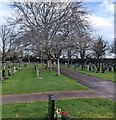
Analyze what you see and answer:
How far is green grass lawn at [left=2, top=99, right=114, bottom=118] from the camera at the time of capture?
27.5ft

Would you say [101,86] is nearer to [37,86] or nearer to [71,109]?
[37,86]

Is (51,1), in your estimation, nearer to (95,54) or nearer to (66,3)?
(66,3)

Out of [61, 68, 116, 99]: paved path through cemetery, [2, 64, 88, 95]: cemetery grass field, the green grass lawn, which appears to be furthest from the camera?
[2, 64, 88, 95]: cemetery grass field

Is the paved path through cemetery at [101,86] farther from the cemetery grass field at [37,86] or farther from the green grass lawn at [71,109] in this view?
the green grass lawn at [71,109]

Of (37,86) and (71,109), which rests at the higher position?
(37,86)

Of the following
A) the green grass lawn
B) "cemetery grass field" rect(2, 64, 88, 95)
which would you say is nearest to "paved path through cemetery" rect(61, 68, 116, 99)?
"cemetery grass field" rect(2, 64, 88, 95)

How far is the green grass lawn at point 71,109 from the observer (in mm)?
8375

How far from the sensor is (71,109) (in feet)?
30.2

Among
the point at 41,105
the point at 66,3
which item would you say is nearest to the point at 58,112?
the point at 41,105

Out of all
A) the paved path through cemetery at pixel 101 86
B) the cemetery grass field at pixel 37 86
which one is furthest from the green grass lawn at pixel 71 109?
the cemetery grass field at pixel 37 86

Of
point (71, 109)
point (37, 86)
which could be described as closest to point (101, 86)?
point (37, 86)

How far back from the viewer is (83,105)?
9.97 meters

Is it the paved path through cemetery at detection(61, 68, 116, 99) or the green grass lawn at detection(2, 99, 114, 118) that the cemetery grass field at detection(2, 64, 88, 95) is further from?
the green grass lawn at detection(2, 99, 114, 118)

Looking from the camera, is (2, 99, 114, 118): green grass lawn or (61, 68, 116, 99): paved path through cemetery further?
(61, 68, 116, 99): paved path through cemetery
